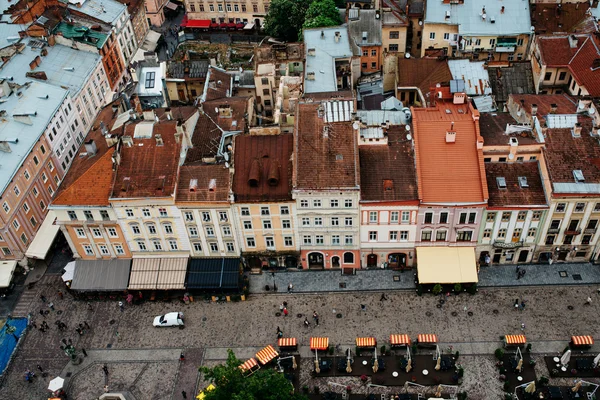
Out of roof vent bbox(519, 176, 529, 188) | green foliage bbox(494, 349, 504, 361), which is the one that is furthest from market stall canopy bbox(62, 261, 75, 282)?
roof vent bbox(519, 176, 529, 188)

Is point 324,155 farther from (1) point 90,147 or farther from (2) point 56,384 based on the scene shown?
(2) point 56,384

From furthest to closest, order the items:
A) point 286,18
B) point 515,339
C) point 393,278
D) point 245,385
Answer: point 286,18, point 393,278, point 515,339, point 245,385

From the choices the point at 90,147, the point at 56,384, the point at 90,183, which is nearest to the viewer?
the point at 56,384

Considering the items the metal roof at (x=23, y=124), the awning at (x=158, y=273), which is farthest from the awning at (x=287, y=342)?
the metal roof at (x=23, y=124)

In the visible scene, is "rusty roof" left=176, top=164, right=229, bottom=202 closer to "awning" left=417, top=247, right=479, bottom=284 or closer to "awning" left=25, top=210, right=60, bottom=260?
"awning" left=25, top=210, right=60, bottom=260

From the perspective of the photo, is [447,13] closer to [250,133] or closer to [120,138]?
[250,133]

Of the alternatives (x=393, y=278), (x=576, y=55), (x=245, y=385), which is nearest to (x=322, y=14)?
(x=576, y=55)
